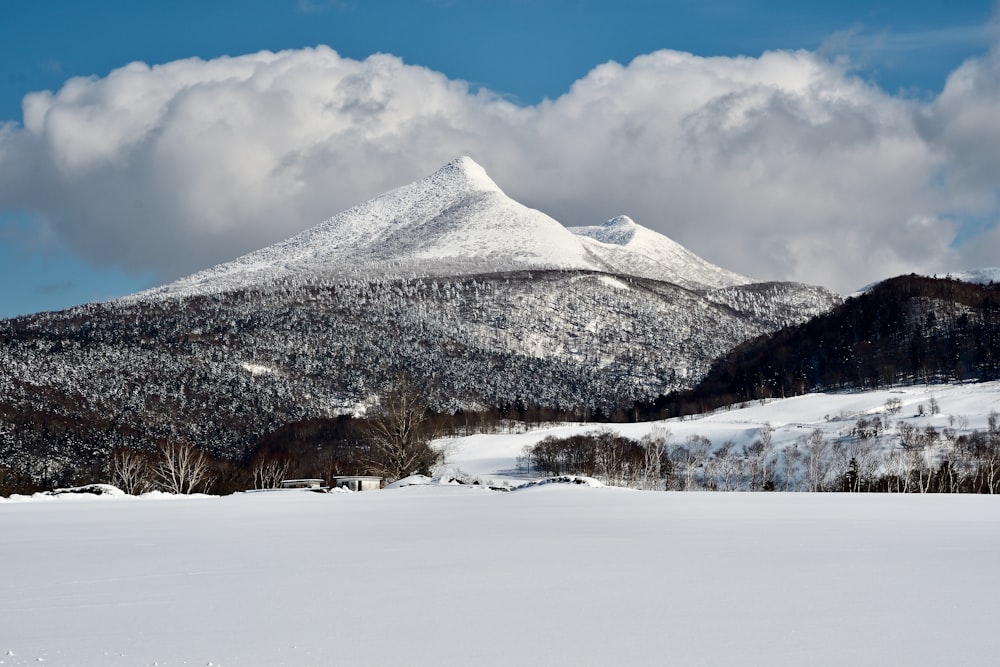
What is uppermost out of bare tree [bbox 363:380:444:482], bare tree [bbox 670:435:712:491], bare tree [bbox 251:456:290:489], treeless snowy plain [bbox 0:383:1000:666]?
bare tree [bbox 363:380:444:482]

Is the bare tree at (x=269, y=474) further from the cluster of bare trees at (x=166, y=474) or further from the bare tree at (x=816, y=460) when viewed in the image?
the bare tree at (x=816, y=460)

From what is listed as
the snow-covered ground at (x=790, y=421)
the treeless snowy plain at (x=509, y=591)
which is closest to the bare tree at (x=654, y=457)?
the snow-covered ground at (x=790, y=421)

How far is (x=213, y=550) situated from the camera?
73.3 ft

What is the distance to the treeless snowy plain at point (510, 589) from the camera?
457 inches

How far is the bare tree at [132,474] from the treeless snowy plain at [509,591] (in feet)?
212

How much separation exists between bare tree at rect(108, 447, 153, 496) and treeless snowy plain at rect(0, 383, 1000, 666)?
63569 mm

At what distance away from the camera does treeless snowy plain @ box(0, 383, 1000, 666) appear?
11.6 m

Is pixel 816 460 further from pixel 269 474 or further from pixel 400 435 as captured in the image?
pixel 269 474

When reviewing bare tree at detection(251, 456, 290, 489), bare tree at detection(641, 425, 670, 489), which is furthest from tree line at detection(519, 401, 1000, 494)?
bare tree at detection(251, 456, 290, 489)

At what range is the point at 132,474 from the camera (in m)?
116

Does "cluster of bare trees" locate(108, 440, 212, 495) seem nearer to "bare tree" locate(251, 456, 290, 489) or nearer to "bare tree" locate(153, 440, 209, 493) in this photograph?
→ "bare tree" locate(153, 440, 209, 493)

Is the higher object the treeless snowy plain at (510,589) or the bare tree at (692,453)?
the treeless snowy plain at (510,589)

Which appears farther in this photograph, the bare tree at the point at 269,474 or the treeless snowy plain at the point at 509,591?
the bare tree at the point at 269,474

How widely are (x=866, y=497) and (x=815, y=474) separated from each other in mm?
57736
